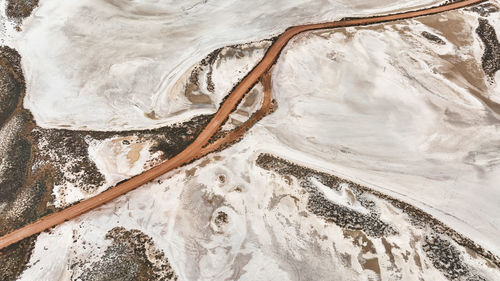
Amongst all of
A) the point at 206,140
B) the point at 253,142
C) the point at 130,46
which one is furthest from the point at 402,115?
the point at 130,46

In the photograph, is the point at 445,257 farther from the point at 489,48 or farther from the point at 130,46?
the point at 130,46

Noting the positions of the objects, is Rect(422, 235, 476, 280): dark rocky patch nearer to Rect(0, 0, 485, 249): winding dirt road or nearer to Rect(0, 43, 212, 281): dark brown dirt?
Rect(0, 0, 485, 249): winding dirt road

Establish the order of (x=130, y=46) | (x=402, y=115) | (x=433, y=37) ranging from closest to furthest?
1. (x=402, y=115)
2. (x=130, y=46)
3. (x=433, y=37)

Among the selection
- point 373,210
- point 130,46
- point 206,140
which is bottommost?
point 206,140

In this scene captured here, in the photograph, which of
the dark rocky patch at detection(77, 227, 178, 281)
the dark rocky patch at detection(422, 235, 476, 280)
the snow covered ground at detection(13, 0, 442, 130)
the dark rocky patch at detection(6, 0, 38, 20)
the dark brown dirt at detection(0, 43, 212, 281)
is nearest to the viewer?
the dark rocky patch at detection(422, 235, 476, 280)

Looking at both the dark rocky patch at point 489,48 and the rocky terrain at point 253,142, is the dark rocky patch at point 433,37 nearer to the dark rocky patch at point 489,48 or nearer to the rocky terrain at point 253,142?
the rocky terrain at point 253,142

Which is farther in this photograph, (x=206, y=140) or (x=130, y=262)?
(x=206, y=140)

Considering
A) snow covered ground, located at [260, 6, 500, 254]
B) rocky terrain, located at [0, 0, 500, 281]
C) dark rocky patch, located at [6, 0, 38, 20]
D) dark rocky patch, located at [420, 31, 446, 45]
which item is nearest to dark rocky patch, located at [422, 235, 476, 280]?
rocky terrain, located at [0, 0, 500, 281]
